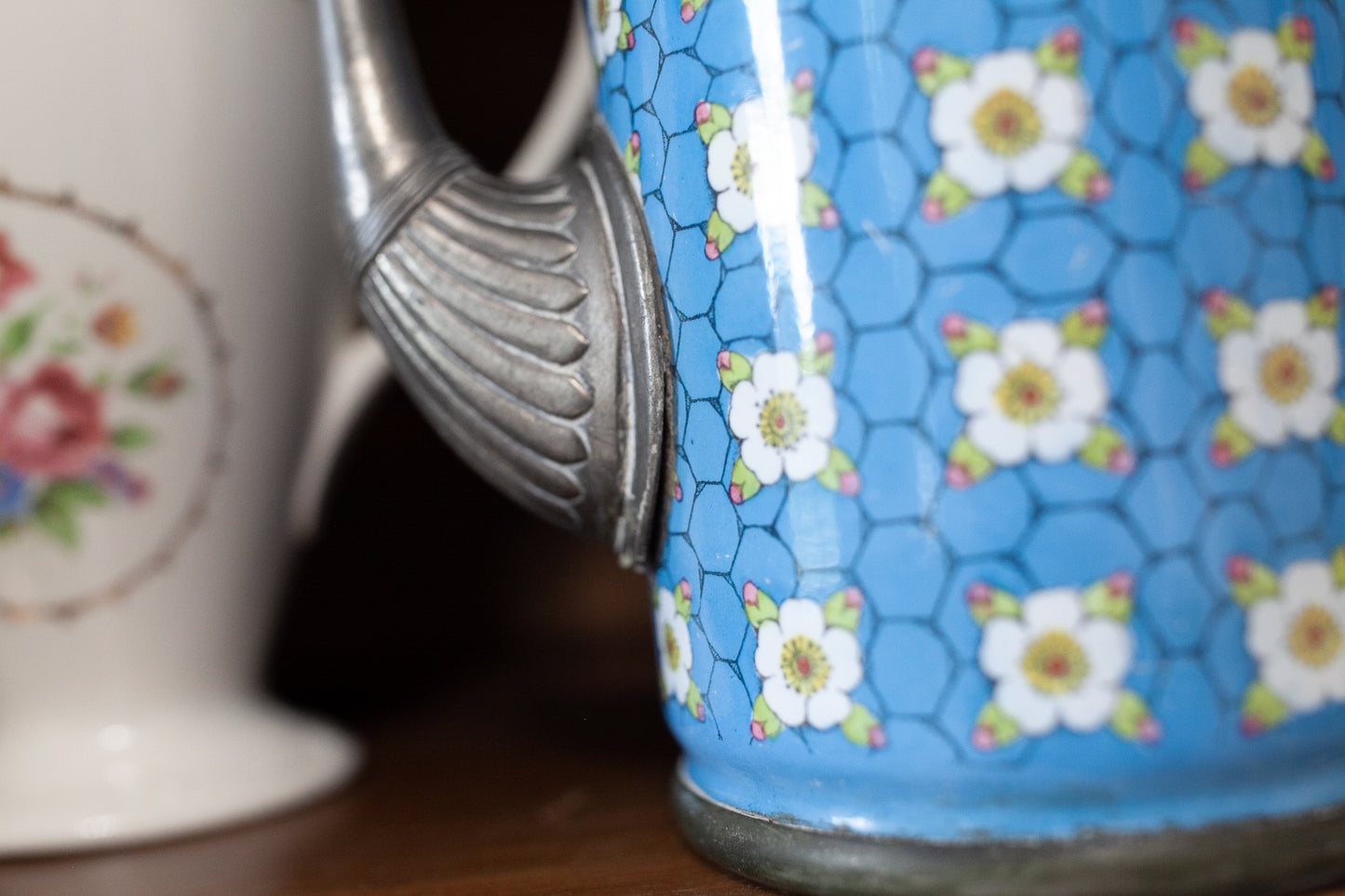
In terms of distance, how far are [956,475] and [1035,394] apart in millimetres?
25

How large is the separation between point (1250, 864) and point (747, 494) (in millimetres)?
140

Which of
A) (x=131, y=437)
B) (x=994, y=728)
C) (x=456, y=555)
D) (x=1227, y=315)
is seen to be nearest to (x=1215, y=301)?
(x=1227, y=315)

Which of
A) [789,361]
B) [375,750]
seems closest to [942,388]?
[789,361]

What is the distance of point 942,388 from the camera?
10.9 inches

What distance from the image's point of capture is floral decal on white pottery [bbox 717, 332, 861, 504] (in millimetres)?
290

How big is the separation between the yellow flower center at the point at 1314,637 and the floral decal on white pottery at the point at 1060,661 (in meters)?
0.04

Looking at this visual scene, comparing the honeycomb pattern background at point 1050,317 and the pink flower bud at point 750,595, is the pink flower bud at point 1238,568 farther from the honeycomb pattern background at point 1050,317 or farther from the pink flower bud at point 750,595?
the pink flower bud at point 750,595

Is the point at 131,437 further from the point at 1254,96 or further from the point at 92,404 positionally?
the point at 1254,96

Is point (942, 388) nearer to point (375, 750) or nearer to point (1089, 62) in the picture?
point (1089, 62)

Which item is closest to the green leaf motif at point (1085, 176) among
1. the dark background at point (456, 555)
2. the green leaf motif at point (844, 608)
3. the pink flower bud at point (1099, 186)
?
the pink flower bud at point (1099, 186)

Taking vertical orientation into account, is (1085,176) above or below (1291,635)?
above

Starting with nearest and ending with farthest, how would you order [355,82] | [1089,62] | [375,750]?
[1089,62], [355,82], [375,750]

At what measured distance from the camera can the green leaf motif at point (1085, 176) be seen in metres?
0.27

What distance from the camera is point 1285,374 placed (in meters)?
0.28
